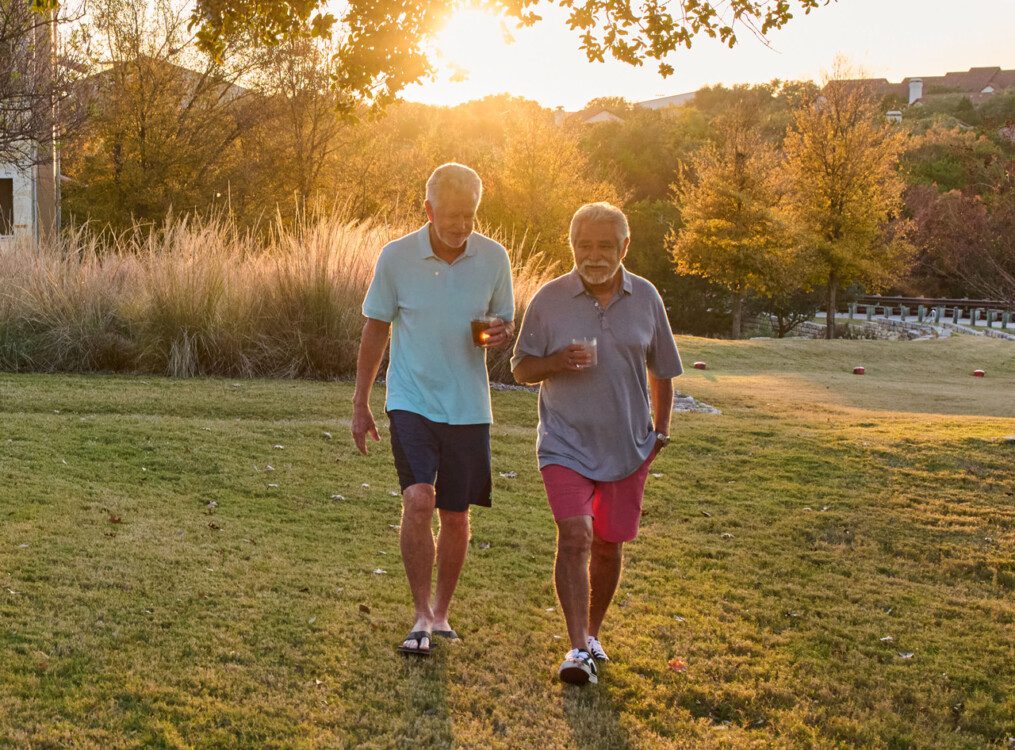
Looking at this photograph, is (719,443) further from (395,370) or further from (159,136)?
(159,136)

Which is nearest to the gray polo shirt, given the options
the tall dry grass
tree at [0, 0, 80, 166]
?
the tall dry grass

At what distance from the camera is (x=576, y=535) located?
164 inches

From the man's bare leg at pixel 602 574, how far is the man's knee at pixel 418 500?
66 centimetres

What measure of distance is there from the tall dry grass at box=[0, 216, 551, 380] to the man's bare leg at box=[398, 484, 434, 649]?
29.7ft

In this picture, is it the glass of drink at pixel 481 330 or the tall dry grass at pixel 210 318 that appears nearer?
the glass of drink at pixel 481 330

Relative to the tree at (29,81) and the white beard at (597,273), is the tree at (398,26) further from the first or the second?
the tree at (29,81)

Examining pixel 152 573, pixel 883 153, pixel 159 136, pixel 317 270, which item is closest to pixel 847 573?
pixel 152 573

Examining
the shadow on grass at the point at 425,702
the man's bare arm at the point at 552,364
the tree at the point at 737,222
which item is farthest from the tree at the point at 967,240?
the shadow on grass at the point at 425,702

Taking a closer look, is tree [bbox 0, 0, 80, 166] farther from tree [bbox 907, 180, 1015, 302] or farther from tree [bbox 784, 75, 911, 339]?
tree [bbox 784, 75, 911, 339]

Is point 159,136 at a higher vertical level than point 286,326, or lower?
higher

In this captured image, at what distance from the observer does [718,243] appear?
38594mm

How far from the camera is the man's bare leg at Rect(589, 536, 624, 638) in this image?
14.5 feet

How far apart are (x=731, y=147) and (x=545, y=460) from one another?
37.3 m

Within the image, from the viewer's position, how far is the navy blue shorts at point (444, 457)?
435 centimetres
